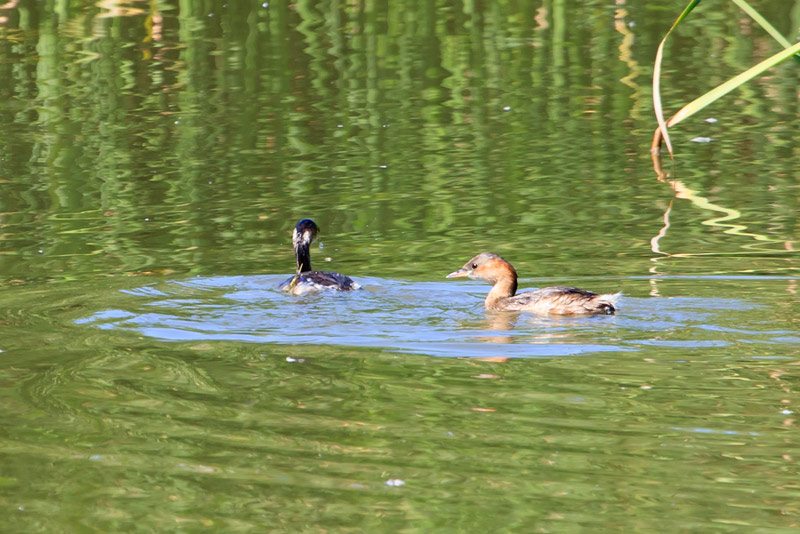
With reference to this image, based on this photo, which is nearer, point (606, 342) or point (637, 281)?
point (606, 342)

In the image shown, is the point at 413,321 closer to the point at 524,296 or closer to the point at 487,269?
the point at 524,296

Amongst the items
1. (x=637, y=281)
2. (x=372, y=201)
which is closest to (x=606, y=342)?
(x=637, y=281)

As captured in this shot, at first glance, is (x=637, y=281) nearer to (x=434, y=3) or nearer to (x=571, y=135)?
(x=571, y=135)

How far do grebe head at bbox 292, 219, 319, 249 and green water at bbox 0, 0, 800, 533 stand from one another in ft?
1.01

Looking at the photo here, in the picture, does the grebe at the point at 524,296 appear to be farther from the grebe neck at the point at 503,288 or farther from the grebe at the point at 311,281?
the grebe at the point at 311,281

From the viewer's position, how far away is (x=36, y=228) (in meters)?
11.5

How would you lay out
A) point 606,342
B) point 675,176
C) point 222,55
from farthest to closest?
1. point 222,55
2. point 675,176
3. point 606,342

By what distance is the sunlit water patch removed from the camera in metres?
7.58

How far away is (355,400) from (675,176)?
23.1 ft

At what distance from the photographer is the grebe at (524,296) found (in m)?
8.38

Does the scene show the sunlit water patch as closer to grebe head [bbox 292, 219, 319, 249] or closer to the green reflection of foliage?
grebe head [bbox 292, 219, 319, 249]

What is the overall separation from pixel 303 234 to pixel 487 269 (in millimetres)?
1598

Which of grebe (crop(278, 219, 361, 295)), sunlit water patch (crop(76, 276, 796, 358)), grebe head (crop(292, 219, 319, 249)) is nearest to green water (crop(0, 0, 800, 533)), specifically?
sunlit water patch (crop(76, 276, 796, 358))

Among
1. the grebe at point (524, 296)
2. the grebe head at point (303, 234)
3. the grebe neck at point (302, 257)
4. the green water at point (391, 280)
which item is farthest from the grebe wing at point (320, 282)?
the grebe at point (524, 296)
